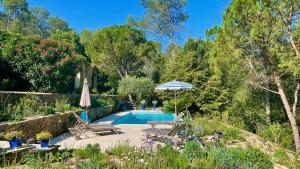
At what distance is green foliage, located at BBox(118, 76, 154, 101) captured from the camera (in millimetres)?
23594

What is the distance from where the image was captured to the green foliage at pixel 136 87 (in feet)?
77.4

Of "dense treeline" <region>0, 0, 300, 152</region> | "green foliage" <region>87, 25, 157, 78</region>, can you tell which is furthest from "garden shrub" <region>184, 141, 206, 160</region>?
"green foliage" <region>87, 25, 157, 78</region>

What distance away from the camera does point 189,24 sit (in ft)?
102

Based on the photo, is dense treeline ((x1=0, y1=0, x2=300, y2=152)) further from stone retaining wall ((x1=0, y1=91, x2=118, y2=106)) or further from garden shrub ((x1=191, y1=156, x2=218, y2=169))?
garden shrub ((x1=191, y1=156, x2=218, y2=169))

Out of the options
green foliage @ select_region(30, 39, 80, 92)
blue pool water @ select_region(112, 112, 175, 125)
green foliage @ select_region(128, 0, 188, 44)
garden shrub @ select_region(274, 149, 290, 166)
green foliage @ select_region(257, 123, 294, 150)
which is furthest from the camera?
green foliage @ select_region(128, 0, 188, 44)

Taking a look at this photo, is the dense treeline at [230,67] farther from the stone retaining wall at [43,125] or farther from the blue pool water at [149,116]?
the stone retaining wall at [43,125]

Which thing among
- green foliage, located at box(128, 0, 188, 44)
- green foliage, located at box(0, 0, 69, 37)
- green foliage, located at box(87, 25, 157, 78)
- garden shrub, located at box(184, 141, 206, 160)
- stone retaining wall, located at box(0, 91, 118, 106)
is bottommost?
garden shrub, located at box(184, 141, 206, 160)

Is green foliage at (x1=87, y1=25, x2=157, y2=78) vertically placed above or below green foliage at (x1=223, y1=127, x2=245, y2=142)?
above

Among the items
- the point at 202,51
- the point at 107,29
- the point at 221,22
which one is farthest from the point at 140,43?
the point at 221,22

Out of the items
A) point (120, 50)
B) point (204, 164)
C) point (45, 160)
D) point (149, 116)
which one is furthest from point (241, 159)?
point (120, 50)

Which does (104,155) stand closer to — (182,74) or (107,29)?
(182,74)

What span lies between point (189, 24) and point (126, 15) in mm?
8252

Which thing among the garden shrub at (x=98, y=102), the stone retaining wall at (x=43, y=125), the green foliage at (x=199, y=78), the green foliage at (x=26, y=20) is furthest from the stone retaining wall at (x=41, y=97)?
the green foliage at (x=26, y=20)

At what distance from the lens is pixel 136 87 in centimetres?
2364
